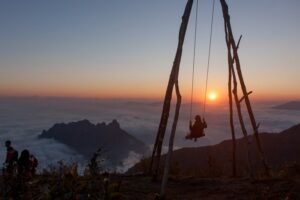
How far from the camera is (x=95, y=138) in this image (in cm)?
11800

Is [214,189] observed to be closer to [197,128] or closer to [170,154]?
[170,154]

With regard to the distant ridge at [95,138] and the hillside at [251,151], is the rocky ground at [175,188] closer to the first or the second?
the hillside at [251,151]

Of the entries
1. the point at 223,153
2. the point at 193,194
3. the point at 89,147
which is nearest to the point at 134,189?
the point at 193,194

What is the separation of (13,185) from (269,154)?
117 ft

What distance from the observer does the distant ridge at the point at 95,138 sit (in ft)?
385

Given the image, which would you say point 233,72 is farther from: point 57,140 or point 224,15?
point 57,140

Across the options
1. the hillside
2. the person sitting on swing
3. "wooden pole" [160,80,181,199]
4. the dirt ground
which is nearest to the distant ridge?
the hillside

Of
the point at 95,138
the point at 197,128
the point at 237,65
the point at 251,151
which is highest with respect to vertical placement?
→ the point at 237,65

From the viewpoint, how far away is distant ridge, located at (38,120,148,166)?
117 metres

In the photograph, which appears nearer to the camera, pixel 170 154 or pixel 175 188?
pixel 170 154

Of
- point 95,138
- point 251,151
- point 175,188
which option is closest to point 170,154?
point 175,188

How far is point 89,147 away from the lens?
12181 cm

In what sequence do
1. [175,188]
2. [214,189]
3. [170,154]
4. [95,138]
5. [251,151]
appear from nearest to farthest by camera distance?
[170,154], [214,189], [175,188], [251,151], [95,138]

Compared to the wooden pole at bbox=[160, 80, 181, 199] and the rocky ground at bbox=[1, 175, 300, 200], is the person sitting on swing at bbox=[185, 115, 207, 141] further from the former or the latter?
the wooden pole at bbox=[160, 80, 181, 199]
